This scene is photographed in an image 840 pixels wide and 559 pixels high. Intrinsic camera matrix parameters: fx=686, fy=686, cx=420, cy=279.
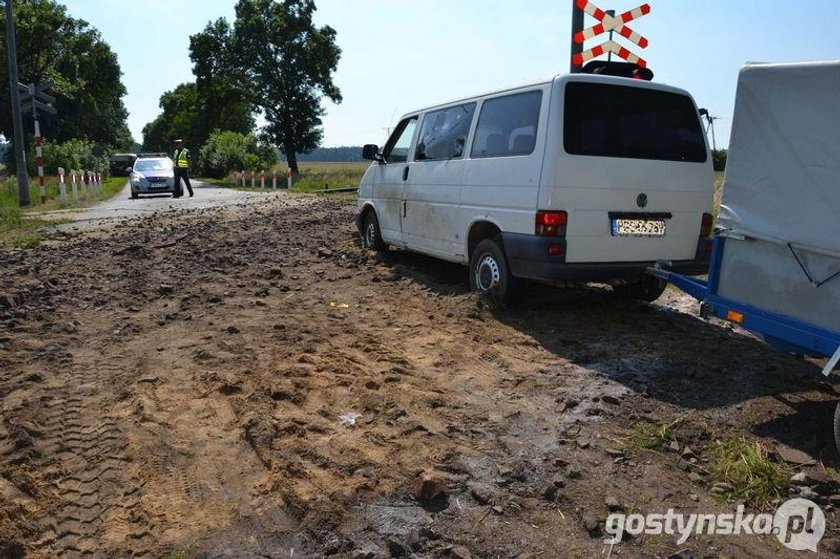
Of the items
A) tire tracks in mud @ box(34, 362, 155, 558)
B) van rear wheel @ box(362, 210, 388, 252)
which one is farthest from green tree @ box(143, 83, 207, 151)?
tire tracks in mud @ box(34, 362, 155, 558)

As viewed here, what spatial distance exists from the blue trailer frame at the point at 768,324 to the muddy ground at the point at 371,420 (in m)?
0.48

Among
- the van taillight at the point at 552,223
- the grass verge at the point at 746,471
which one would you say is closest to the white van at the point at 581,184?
the van taillight at the point at 552,223

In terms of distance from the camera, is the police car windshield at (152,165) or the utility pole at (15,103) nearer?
the utility pole at (15,103)

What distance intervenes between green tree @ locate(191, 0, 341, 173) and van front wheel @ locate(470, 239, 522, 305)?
4541 centimetres

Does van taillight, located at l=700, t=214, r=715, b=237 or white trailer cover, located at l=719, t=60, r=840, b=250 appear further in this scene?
van taillight, located at l=700, t=214, r=715, b=237

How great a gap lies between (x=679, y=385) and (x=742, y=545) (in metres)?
1.87

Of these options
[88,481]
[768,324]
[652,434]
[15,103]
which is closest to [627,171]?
[768,324]

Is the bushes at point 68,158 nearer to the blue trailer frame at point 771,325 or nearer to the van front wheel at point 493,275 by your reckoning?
the van front wheel at point 493,275

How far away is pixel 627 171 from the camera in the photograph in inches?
229

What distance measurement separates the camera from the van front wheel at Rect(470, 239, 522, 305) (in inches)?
247

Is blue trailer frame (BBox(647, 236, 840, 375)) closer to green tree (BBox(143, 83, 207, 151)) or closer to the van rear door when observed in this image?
the van rear door

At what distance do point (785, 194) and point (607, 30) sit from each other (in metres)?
6.07

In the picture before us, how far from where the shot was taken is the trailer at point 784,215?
3736 mm

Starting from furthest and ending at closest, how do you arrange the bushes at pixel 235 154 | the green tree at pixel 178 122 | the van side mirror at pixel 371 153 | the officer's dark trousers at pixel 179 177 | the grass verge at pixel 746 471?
the green tree at pixel 178 122 < the bushes at pixel 235 154 < the officer's dark trousers at pixel 179 177 < the van side mirror at pixel 371 153 < the grass verge at pixel 746 471
